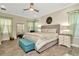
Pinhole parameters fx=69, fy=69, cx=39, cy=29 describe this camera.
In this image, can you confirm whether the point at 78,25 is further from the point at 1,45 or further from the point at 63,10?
the point at 1,45

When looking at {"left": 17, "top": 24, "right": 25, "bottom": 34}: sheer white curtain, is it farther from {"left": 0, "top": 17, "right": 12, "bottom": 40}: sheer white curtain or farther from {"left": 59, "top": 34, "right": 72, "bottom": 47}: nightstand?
{"left": 59, "top": 34, "right": 72, "bottom": 47}: nightstand

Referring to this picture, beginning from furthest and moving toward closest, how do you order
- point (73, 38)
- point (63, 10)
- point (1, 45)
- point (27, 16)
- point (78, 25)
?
point (63, 10) < point (73, 38) < point (78, 25) < point (1, 45) < point (27, 16)

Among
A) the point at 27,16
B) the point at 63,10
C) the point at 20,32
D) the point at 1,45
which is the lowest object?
the point at 1,45

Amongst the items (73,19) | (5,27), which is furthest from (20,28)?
(73,19)

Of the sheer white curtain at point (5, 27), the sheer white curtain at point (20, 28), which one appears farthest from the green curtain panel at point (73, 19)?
the sheer white curtain at point (5, 27)

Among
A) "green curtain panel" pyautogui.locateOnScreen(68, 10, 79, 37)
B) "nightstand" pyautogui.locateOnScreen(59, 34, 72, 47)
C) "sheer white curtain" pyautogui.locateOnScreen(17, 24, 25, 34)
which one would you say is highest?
"green curtain panel" pyautogui.locateOnScreen(68, 10, 79, 37)

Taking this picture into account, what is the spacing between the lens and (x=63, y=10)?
119 inches

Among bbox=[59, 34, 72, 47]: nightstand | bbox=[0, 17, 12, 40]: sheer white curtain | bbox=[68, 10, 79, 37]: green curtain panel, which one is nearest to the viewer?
bbox=[0, 17, 12, 40]: sheer white curtain

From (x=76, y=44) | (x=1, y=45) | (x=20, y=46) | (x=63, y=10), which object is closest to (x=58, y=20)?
(x=63, y=10)

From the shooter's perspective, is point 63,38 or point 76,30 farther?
point 63,38

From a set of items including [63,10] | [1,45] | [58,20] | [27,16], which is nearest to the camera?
[27,16]

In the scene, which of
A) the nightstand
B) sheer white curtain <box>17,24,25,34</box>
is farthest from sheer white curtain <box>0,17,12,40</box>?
the nightstand

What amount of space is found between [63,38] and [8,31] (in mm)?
2328

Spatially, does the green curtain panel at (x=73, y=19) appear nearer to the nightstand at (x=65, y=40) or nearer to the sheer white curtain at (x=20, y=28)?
the nightstand at (x=65, y=40)
